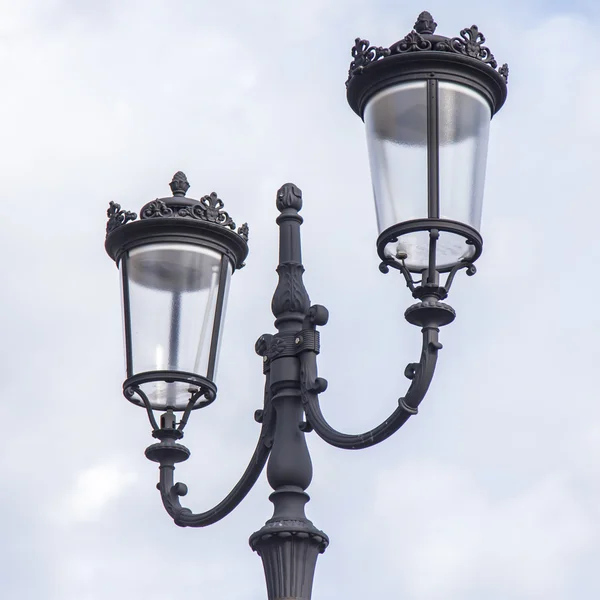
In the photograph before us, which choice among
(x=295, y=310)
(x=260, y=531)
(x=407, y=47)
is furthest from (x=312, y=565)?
(x=407, y=47)

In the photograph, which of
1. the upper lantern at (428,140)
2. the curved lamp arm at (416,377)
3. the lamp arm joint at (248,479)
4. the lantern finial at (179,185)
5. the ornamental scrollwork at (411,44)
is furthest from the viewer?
the lantern finial at (179,185)

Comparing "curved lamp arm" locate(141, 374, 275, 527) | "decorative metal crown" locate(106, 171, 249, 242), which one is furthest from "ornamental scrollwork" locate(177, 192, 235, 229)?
"curved lamp arm" locate(141, 374, 275, 527)

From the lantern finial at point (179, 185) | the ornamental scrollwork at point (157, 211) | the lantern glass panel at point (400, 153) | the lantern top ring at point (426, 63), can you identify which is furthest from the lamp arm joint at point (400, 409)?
the lantern finial at point (179, 185)

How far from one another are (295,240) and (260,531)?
1.46m

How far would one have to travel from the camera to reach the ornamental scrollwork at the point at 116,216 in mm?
7633

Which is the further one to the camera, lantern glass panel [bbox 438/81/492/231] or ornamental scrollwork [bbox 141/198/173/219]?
ornamental scrollwork [bbox 141/198/173/219]

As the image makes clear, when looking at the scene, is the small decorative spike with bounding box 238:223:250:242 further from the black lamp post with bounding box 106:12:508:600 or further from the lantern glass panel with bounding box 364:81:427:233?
the lantern glass panel with bounding box 364:81:427:233

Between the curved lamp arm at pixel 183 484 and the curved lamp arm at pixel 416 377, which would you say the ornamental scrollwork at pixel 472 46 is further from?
the curved lamp arm at pixel 183 484

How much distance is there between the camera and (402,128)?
6.34 metres

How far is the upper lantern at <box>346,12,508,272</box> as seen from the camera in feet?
20.5

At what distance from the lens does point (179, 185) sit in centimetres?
781

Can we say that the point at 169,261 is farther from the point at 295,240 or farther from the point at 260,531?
the point at 260,531

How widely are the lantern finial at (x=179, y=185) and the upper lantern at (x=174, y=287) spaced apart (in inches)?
4.8

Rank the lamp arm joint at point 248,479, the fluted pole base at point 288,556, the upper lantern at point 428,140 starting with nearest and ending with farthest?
the upper lantern at point 428,140, the fluted pole base at point 288,556, the lamp arm joint at point 248,479
